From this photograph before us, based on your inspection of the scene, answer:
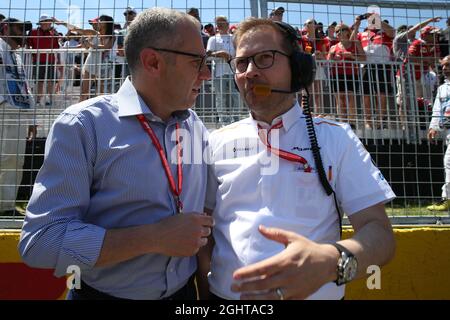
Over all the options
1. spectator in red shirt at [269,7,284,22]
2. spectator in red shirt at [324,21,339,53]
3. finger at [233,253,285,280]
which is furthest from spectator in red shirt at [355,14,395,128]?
finger at [233,253,285,280]

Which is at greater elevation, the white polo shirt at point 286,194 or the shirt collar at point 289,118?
the shirt collar at point 289,118

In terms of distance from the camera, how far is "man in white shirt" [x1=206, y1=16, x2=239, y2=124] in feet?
11.9

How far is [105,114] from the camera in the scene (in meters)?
1.66

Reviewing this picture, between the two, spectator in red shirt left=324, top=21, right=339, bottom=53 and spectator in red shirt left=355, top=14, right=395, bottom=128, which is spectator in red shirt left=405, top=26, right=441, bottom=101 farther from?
spectator in red shirt left=324, top=21, right=339, bottom=53

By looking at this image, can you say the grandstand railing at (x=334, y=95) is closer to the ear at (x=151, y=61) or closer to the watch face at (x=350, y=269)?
the ear at (x=151, y=61)

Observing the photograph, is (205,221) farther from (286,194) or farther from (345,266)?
(345,266)

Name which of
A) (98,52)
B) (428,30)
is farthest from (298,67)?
(98,52)

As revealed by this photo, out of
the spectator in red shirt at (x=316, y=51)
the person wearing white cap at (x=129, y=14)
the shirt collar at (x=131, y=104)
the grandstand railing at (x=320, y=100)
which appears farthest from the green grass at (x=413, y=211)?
the person wearing white cap at (x=129, y=14)

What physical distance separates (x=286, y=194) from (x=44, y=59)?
326cm

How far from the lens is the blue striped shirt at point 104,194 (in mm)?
1430

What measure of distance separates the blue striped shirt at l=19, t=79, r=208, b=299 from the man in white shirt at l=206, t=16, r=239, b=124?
6.28 feet

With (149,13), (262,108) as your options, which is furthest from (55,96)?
(262,108)

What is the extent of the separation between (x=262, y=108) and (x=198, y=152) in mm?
382

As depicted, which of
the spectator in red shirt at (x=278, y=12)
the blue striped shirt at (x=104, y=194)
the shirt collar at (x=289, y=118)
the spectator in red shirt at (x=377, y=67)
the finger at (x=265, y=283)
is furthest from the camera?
the spectator in red shirt at (x=377, y=67)
